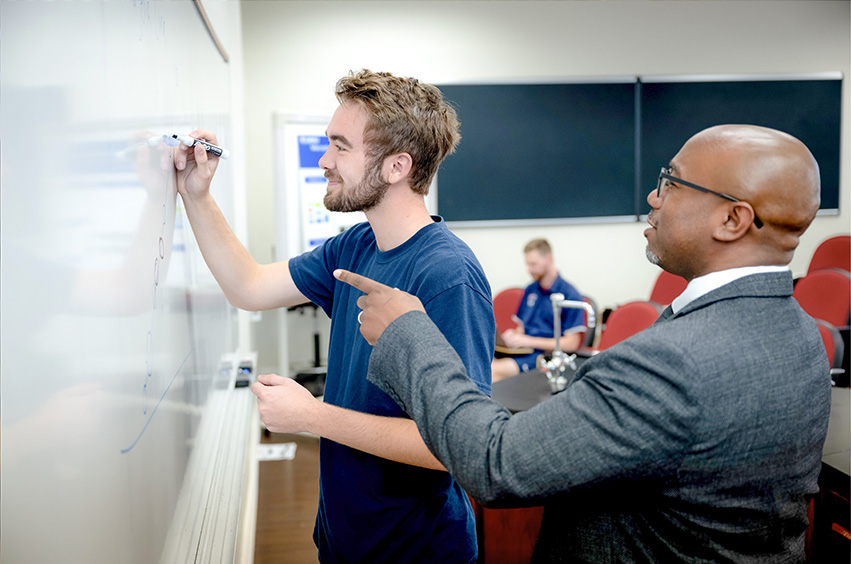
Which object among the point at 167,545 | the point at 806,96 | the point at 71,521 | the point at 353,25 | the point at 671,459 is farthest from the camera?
the point at 806,96

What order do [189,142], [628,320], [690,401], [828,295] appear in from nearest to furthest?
[690,401], [189,142], [628,320], [828,295]

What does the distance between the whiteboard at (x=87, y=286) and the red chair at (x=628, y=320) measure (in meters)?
2.48

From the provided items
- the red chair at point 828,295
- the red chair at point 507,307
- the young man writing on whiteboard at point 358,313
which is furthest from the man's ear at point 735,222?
the red chair at point 507,307

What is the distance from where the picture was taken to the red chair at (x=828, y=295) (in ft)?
11.8

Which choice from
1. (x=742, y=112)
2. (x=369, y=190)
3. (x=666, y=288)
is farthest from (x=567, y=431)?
(x=742, y=112)

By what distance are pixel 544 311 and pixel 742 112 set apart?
9.37 feet

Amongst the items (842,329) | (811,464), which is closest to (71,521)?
(811,464)

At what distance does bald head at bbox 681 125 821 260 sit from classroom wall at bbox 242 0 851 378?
4.16 metres

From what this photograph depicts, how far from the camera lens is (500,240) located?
516 cm

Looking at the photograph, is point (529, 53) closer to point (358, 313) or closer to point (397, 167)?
point (397, 167)

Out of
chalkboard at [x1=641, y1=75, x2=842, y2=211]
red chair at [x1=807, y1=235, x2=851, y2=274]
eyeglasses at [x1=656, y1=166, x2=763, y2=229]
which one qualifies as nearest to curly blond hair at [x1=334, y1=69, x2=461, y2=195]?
eyeglasses at [x1=656, y1=166, x2=763, y2=229]

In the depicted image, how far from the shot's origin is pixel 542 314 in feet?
13.0

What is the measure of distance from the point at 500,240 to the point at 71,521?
4.75m

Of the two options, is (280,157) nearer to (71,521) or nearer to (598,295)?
(598,295)
